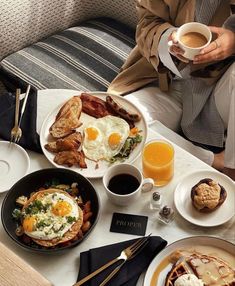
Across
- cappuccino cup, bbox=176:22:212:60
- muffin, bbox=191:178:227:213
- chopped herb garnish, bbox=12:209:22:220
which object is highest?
cappuccino cup, bbox=176:22:212:60

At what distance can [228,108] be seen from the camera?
1.91 meters

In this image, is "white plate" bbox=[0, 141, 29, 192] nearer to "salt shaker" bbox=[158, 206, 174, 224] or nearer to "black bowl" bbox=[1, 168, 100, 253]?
"black bowl" bbox=[1, 168, 100, 253]

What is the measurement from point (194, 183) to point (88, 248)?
1.23ft

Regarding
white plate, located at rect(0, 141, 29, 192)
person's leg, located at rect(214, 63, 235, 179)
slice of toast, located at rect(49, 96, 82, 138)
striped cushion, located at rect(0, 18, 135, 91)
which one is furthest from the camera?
striped cushion, located at rect(0, 18, 135, 91)

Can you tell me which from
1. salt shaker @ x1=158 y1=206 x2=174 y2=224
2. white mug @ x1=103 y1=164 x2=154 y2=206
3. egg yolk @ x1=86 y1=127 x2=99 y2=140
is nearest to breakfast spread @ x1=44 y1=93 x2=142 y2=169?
egg yolk @ x1=86 y1=127 x2=99 y2=140

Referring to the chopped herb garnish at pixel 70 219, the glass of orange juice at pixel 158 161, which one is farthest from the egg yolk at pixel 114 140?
A: the chopped herb garnish at pixel 70 219

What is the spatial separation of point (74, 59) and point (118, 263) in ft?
4.14

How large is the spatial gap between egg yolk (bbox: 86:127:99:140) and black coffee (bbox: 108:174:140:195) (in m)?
0.22

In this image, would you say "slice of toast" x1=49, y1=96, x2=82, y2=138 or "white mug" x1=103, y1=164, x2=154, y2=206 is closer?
"white mug" x1=103, y1=164, x2=154, y2=206

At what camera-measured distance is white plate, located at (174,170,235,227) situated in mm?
1371

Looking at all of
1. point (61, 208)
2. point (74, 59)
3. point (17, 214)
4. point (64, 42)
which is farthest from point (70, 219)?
point (64, 42)

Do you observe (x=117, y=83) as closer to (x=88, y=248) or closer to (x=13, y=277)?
(x=88, y=248)

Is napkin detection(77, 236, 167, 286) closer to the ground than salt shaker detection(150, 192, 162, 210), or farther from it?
closer to the ground

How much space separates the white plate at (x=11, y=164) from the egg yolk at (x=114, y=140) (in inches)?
10.9
